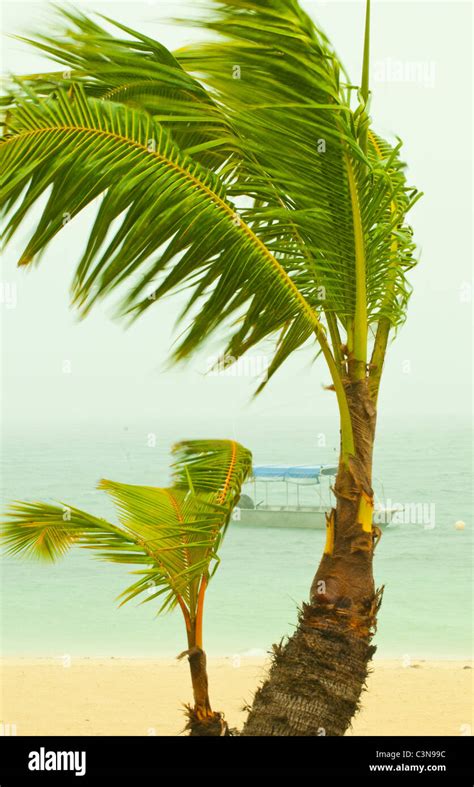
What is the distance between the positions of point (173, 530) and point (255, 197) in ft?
5.45

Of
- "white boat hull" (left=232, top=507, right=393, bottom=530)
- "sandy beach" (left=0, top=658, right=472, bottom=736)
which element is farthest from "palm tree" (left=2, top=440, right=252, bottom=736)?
"white boat hull" (left=232, top=507, right=393, bottom=530)

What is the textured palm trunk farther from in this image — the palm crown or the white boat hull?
the white boat hull

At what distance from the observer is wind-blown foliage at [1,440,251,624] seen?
4395mm

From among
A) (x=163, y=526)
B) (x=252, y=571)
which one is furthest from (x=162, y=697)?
(x=252, y=571)

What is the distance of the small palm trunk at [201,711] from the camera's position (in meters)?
4.84

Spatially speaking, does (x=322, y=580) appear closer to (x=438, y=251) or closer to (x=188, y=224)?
(x=188, y=224)

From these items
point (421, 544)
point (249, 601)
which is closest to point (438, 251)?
point (421, 544)

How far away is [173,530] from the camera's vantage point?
459 cm

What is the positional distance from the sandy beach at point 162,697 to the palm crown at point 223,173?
4437 millimetres

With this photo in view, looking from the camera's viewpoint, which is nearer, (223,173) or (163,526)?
(163,526)

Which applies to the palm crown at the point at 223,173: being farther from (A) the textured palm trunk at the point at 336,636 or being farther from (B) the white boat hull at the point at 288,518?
(B) the white boat hull at the point at 288,518

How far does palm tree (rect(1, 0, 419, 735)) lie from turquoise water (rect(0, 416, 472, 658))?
235cm
